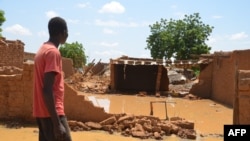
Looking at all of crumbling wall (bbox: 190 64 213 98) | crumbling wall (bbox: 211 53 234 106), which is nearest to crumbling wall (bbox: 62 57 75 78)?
crumbling wall (bbox: 190 64 213 98)

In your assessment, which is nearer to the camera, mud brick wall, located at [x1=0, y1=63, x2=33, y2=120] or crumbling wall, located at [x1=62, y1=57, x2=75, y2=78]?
mud brick wall, located at [x1=0, y1=63, x2=33, y2=120]

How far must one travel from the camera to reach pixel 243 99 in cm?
642

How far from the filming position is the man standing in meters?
2.89

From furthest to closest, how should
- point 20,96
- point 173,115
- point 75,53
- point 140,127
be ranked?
1. point 75,53
2. point 173,115
3. point 20,96
4. point 140,127

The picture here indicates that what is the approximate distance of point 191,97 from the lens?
1836cm

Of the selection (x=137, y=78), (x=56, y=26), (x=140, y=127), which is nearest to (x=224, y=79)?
(x=137, y=78)

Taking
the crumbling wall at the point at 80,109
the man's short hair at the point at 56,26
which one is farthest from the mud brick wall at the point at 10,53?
the man's short hair at the point at 56,26

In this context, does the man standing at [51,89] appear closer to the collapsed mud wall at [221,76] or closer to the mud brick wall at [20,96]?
the mud brick wall at [20,96]

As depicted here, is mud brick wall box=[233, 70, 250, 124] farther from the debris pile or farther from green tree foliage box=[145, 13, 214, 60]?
green tree foliage box=[145, 13, 214, 60]

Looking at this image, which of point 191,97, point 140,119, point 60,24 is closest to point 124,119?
point 140,119

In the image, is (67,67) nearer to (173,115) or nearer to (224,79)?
(224,79)

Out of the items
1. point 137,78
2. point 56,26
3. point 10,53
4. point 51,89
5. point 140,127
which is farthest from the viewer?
point 137,78

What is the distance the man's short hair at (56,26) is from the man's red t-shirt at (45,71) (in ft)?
0.54

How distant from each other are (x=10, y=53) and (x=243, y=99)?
434 inches
